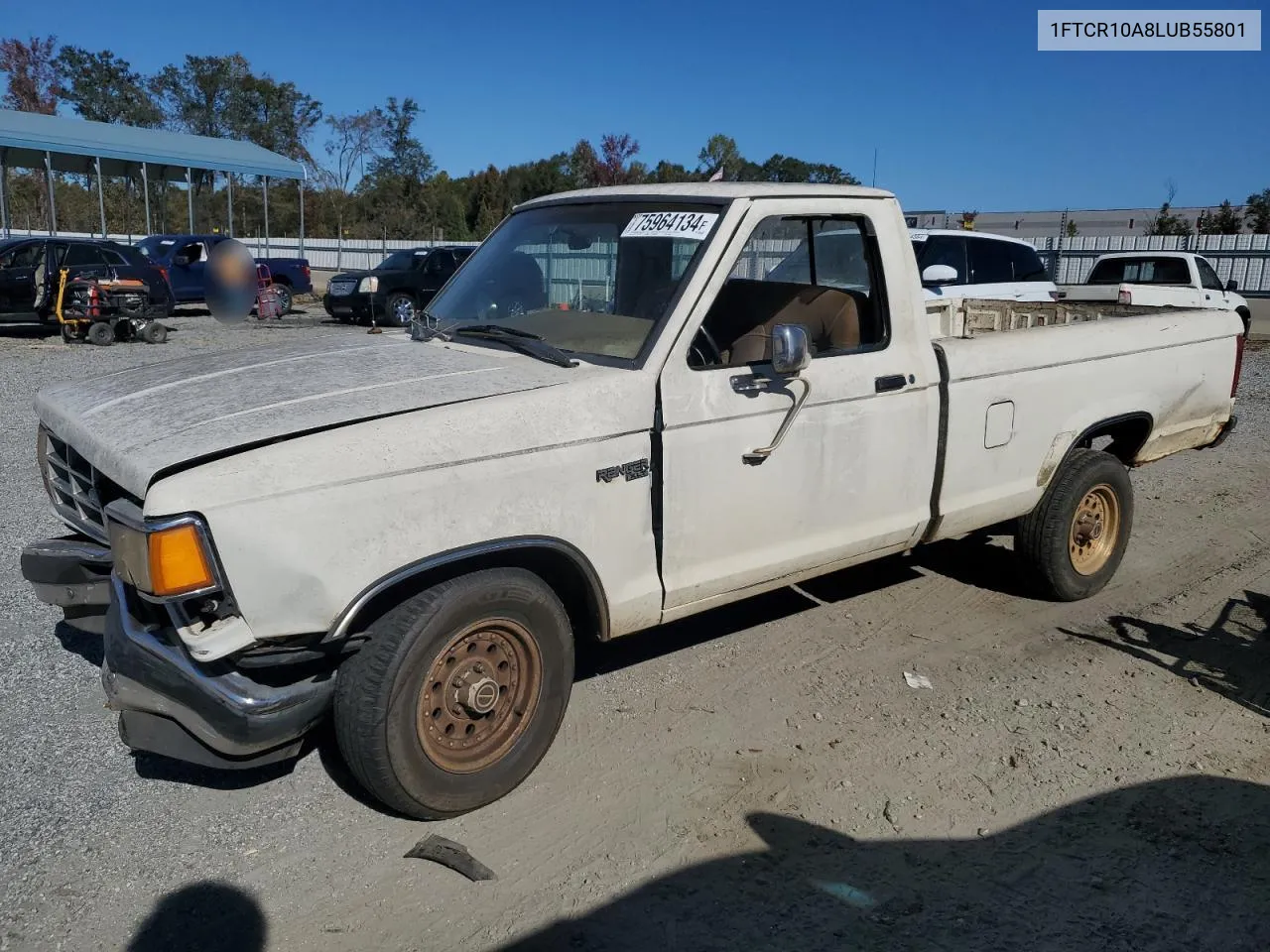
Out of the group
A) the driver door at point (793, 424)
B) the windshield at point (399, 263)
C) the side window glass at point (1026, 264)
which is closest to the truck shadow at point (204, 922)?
the driver door at point (793, 424)

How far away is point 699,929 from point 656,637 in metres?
2.09

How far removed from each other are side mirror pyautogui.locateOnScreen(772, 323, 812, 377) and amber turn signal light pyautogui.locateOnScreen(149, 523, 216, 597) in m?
1.96

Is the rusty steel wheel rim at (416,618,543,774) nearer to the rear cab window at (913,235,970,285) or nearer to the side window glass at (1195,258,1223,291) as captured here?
the rear cab window at (913,235,970,285)

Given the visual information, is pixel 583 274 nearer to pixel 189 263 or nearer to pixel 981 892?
pixel 981 892

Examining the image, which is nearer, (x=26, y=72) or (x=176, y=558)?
(x=176, y=558)

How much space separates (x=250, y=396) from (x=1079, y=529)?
4.17 meters

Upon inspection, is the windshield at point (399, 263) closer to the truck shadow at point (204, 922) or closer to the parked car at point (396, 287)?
the parked car at point (396, 287)

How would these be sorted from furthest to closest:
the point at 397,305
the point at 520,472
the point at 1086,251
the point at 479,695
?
the point at 1086,251 < the point at 397,305 < the point at 479,695 < the point at 520,472

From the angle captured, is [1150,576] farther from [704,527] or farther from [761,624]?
[704,527]

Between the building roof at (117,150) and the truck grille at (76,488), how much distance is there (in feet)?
89.5

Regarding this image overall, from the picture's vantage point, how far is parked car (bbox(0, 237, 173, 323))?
15.9 meters

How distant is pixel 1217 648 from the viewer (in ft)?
15.7

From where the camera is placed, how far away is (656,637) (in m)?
4.84

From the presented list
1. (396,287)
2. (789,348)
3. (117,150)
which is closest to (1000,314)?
(789,348)
